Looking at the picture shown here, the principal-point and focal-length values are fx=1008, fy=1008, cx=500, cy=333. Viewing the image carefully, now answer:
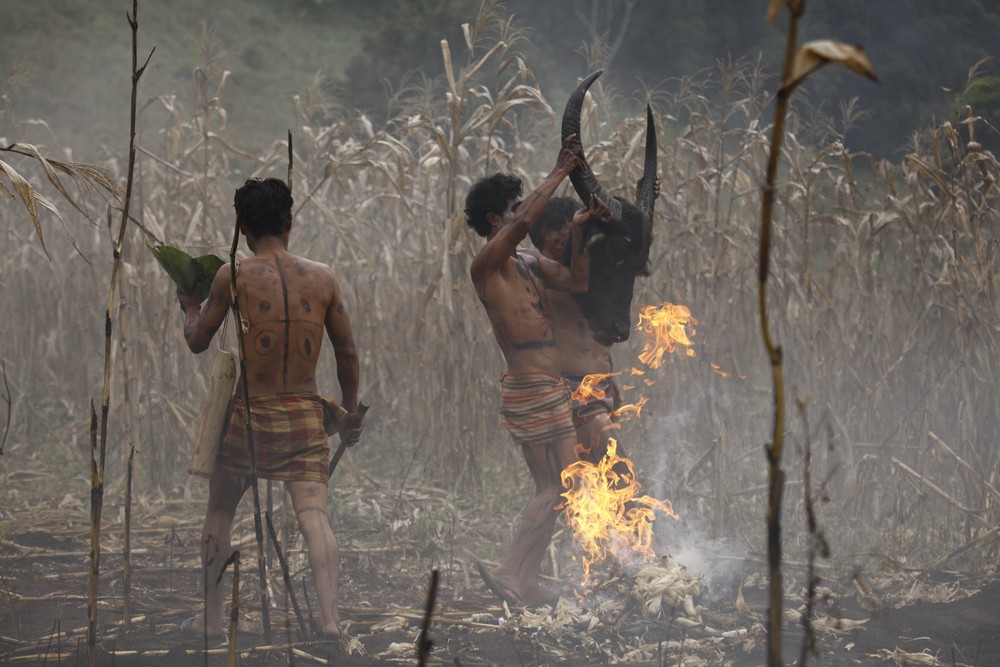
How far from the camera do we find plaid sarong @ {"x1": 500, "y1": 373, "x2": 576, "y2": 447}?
464cm

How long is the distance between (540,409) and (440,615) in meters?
1.05

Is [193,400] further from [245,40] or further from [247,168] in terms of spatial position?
[245,40]

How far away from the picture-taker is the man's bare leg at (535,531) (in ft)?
15.6

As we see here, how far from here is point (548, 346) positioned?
15.4ft

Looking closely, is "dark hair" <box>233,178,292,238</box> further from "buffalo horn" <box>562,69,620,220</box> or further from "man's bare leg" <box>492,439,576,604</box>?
"man's bare leg" <box>492,439,576,604</box>

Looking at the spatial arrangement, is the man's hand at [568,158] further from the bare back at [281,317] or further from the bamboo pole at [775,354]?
the bamboo pole at [775,354]

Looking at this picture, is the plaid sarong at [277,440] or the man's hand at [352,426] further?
the man's hand at [352,426]

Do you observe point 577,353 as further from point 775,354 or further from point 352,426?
point 775,354

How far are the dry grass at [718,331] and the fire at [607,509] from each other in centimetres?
113

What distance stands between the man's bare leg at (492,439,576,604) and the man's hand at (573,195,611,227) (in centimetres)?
109

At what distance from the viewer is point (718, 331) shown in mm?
6340

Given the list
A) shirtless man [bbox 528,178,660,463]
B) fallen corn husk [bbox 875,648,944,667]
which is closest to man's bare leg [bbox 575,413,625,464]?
shirtless man [bbox 528,178,660,463]

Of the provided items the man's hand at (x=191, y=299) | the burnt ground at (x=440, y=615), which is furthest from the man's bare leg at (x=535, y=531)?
the man's hand at (x=191, y=299)

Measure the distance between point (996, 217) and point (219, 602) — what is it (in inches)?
195
